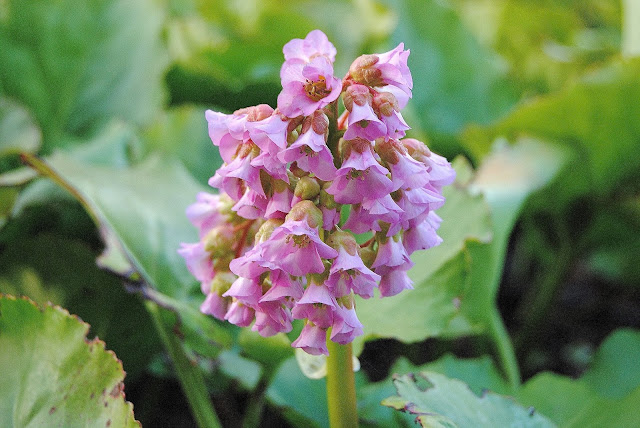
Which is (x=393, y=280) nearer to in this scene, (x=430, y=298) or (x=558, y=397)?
(x=430, y=298)

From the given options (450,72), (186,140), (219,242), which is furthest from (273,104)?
(219,242)

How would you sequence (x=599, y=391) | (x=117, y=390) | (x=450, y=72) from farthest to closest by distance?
(x=450, y=72) < (x=599, y=391) < (x=117, y=390)

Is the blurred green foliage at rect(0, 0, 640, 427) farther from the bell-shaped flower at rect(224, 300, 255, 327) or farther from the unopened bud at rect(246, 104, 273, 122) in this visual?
the unopened bud at rect(246, 104, 273, 122)

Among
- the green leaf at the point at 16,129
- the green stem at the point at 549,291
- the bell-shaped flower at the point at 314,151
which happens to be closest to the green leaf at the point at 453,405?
the bell-shaped flower at the point at 314,151

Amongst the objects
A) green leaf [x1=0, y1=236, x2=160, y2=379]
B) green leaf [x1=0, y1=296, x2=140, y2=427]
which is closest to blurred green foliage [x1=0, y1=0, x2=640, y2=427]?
green leaf [x1=0, y1=236, x2=160, y2=379]

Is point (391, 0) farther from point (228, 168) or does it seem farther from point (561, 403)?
point (228, 168)

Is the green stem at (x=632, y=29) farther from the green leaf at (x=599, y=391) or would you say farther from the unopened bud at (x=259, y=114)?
the unopened bud at (x=259, y=114)
